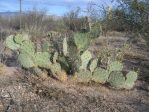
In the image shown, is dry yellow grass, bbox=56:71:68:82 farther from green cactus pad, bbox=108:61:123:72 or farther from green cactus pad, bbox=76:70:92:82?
green cactus pad, bbox=108:61:123:72

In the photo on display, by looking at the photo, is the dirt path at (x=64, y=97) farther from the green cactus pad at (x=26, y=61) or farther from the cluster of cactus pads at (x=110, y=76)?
the green cactus pad at (x=26, y=61)

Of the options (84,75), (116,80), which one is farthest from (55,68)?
(116,80)

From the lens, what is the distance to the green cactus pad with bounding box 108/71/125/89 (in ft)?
30.3

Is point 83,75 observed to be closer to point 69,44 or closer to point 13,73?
point 69,44

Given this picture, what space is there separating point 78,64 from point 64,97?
103 cm

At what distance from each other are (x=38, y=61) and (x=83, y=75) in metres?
0.96

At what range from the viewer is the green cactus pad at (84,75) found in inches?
368

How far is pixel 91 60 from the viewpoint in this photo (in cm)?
966

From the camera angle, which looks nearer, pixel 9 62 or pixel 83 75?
pixel 83 75

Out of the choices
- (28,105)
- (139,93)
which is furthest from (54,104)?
(139,93)

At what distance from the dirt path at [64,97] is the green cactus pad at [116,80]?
0.11 meters

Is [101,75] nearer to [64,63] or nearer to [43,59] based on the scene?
[64,63]

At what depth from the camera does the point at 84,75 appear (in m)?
9.39

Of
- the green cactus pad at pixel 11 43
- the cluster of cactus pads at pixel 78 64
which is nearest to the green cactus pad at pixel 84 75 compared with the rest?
the cluster of cactus pads at pixel 78 64
